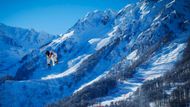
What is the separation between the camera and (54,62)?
83562mm

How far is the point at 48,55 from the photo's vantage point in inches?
→ 3307

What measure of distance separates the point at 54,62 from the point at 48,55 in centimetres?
212
